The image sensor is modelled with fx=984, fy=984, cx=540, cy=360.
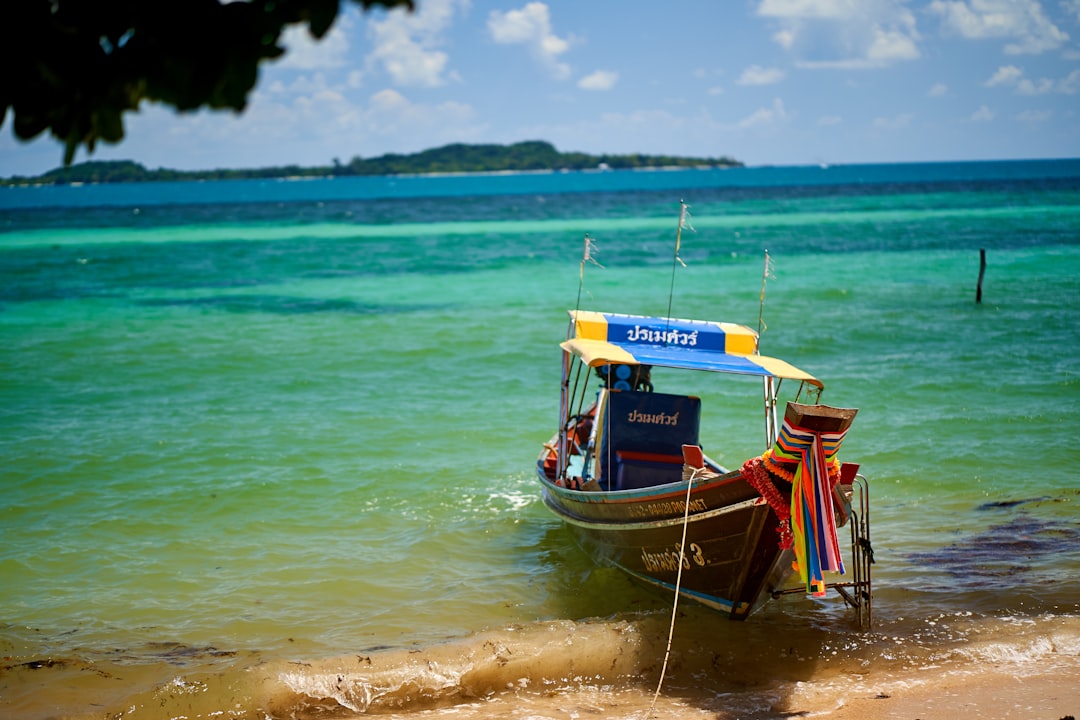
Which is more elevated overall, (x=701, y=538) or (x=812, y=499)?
(x=812, y=499)

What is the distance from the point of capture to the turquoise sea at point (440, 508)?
756 centimetres

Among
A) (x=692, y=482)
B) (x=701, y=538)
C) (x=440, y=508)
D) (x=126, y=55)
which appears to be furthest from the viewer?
(x=440, y=508)

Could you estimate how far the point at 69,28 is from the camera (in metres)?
3.21

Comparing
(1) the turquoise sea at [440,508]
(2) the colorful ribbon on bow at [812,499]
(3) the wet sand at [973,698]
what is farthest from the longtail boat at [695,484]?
(3) the wet sand at [973,698]

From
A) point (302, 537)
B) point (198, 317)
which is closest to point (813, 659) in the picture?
point (302, 537)

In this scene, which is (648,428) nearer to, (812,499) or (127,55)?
(812,499)

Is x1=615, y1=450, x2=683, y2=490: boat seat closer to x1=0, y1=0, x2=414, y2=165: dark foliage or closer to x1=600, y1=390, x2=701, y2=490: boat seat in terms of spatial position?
x1=600, y1=390, x2=701, y2=490: boat seat

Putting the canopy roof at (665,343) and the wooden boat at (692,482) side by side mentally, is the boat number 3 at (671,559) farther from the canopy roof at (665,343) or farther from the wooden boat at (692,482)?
the canopy roof at (665,343)

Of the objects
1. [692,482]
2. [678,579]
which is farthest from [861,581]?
[692,482]

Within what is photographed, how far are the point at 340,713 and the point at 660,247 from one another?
131 feet

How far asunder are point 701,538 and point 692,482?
0.59m

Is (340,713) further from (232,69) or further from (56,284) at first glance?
(56,284)

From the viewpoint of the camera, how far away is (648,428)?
962 centimetres

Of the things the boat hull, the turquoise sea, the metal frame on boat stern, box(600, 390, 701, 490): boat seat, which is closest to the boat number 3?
the boat hull
